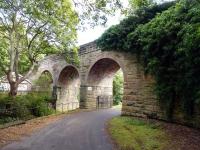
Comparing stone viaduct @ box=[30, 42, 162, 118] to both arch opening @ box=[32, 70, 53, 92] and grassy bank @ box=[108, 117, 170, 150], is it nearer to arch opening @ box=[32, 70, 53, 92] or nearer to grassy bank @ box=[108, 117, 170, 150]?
arch opening @ box=[32, 70, 53, 92]

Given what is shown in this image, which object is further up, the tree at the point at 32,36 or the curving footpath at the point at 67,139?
the tree at the point at 32,36

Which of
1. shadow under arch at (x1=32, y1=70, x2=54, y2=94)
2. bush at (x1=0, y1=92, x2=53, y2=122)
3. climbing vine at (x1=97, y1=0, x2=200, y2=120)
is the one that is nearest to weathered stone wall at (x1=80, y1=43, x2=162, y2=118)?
climbing vine at (x1=97, y1=0, x2=200, y2=120)

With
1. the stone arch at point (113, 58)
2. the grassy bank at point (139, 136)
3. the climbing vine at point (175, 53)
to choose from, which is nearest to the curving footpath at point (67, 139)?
the grassy bank at point (139, 136)

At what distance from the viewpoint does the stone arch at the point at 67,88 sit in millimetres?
→ 28469

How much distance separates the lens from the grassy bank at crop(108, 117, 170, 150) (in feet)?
29.5

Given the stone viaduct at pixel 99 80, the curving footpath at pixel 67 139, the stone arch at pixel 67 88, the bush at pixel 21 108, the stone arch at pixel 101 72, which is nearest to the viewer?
the curving footpath at pixel 67 139

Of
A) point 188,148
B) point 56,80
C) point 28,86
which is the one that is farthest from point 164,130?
point 28,86

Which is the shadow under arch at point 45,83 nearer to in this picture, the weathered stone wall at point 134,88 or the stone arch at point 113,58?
the stone arch at point 113,58

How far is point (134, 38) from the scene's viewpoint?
15156mm

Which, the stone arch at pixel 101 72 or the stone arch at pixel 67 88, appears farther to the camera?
the stone arch at pixel 67 88

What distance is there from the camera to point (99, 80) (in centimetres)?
2320

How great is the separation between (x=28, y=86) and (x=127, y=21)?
73.0ft

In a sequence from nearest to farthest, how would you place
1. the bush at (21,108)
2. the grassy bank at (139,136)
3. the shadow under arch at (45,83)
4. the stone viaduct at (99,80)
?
the grassy bank at (139,136) → the stone viaduct at (99,80) → the bush at (21,108) → the shadow under arch at (45,83)

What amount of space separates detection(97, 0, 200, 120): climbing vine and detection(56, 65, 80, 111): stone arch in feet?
47.2
